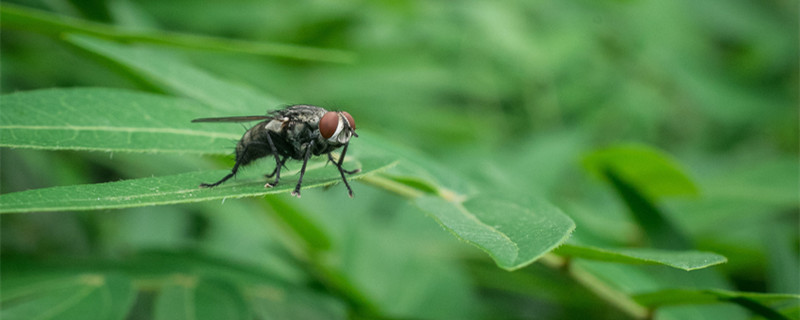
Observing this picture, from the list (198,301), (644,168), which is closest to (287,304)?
(198,301)

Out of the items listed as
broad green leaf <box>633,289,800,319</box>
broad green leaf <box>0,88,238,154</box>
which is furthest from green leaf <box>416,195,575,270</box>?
broad green leaf <box>0,88,238,154</box>

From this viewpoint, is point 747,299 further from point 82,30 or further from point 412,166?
point 82,30

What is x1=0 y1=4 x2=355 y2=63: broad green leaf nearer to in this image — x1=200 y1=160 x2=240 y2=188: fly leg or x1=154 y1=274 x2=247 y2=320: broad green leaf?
x1=200 y1=160 x2=240 y2=188: fly leg

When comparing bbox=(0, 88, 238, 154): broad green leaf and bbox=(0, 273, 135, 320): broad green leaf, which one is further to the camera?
bbox=(0, 273, 135, 320): broad green leaf

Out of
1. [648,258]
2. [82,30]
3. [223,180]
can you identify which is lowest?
[223,180]

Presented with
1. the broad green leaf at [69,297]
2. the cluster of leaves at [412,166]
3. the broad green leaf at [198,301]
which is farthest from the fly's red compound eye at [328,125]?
the broad green leaf at [69,297]

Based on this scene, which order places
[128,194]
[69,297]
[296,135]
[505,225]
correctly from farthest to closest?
[296,135] < [69,297] < [505,225] < [128,194]
